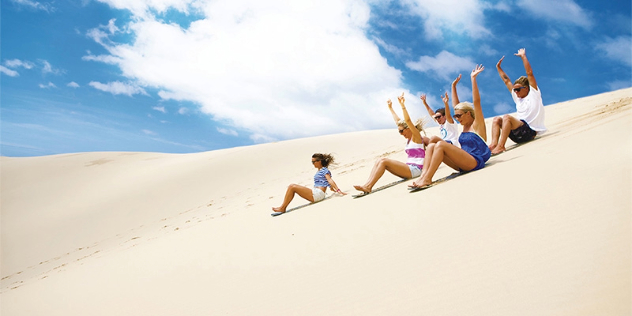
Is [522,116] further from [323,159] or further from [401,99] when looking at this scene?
[323,159]

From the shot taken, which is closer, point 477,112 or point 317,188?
point 477,112

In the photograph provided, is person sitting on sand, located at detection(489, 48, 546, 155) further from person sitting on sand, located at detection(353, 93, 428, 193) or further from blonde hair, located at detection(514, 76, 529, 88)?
person sitting on sand, located at detection(353, 93, 428, 193)

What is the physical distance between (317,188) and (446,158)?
2220mm

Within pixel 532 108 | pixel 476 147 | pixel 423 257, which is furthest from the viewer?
pixel 532 108

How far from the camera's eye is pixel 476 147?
13.8 ft

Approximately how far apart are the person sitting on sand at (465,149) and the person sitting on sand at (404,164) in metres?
0.63

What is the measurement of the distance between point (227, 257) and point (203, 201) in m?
9.25

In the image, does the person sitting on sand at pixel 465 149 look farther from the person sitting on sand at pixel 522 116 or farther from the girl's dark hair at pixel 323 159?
the girl's dark hair at pixel 323 159

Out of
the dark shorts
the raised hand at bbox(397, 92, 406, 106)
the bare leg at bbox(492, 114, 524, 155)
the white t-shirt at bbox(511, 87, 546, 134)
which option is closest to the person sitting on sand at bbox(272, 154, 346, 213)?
the raised hand at bbox(397, 92, 406, 106)

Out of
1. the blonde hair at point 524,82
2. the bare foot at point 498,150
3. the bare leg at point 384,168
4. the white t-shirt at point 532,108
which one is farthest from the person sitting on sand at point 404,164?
the blonde hair at point 524,82

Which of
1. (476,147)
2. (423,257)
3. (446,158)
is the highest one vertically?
(476,147)

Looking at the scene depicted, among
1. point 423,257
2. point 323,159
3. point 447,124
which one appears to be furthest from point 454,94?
point 423,257

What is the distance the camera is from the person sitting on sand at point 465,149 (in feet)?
12.7

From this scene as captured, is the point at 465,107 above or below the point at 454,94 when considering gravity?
below
